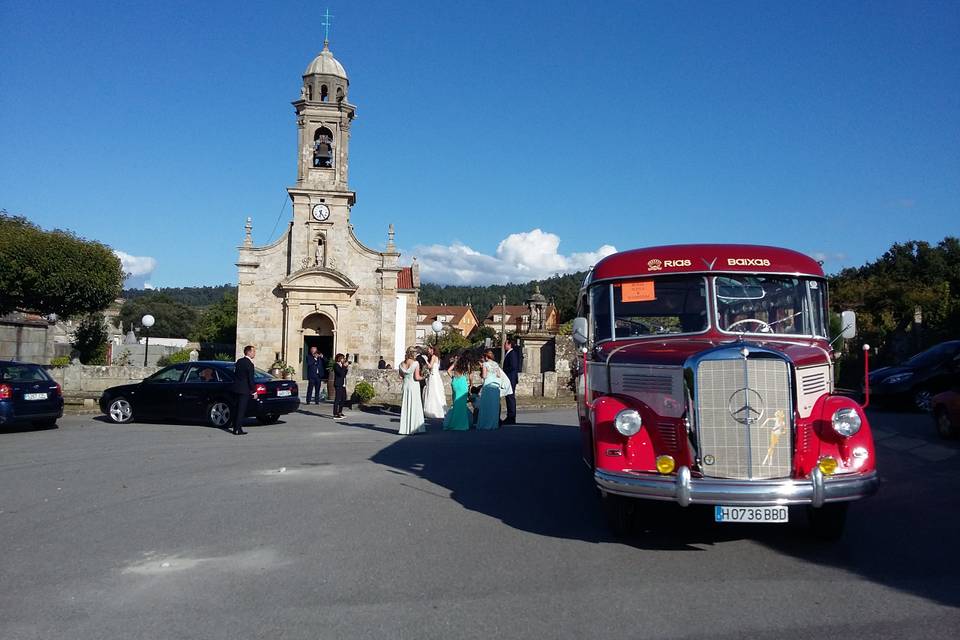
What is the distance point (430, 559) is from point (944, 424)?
32.8ft

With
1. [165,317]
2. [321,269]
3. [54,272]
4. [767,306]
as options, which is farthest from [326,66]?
[165,317]

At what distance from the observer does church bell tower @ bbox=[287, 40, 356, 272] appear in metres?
37.7

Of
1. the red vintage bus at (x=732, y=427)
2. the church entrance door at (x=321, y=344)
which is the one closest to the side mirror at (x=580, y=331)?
the red vintage bus at (x=732, y=427)

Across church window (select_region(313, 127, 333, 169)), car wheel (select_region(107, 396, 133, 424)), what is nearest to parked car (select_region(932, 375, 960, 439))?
car wheel (select_region(107, 396, 133, 424))

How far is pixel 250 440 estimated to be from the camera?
1384cm

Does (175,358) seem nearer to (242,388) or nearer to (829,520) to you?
(242,388)

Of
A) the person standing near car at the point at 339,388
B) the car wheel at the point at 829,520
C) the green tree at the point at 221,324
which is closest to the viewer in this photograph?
the car wheel at the point at 829,520

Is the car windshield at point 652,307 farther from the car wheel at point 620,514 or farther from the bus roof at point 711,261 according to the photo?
the car wheel at point 620,514

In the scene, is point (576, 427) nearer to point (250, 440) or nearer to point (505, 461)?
point (505, 461)

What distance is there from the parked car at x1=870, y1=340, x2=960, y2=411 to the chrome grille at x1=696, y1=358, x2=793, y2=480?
13400mm

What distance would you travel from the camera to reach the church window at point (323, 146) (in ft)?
124

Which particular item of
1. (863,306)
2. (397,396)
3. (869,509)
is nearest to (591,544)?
(869,509)

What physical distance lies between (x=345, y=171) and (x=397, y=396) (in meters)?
16.4

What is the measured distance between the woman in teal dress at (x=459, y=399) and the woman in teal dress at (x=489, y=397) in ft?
1.15
